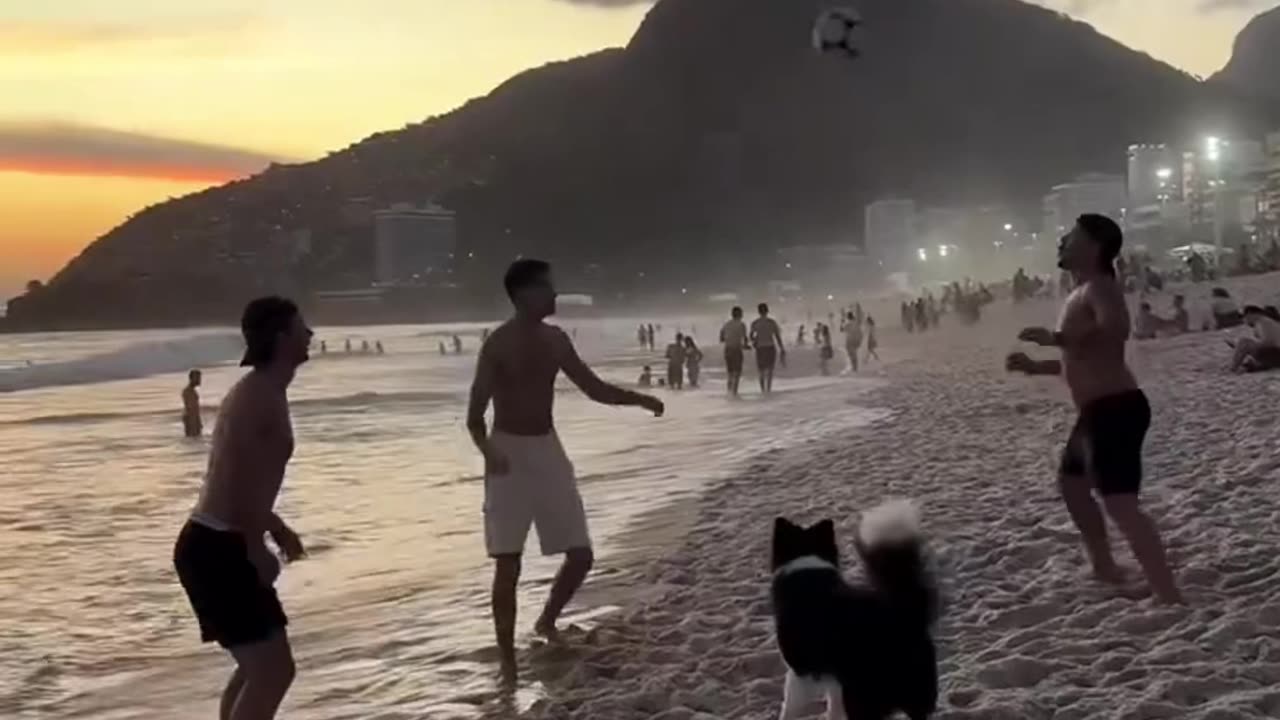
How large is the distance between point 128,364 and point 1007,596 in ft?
204

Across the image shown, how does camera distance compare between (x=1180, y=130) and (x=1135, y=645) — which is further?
(x=1180, y=130)

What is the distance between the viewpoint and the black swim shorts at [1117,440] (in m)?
5.17

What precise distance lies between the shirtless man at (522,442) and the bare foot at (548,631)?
448mm

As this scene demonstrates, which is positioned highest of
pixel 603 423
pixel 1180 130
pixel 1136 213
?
pixel 1180 130

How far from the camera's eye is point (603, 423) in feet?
68.2

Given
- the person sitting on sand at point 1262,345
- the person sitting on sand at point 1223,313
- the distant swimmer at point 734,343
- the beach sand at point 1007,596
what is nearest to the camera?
the beach sand at point 1007,596

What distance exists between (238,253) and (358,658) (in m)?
184

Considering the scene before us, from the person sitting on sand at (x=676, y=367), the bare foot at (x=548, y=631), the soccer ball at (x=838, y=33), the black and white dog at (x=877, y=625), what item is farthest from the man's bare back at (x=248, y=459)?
the person sitting on sand at (x=676, y=367)

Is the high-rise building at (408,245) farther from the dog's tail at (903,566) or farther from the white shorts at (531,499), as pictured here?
the dog's tail at (903,566)

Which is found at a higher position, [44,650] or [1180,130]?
[1180,130]

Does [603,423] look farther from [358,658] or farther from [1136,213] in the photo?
[1136,213]

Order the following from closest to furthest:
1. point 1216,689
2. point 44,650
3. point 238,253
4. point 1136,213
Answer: point 1216,689
point 44,650
point 1136,213
point 238,253

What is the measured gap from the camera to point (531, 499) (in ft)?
18.8

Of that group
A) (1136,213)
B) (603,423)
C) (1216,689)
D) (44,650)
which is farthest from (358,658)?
(1136,213)
